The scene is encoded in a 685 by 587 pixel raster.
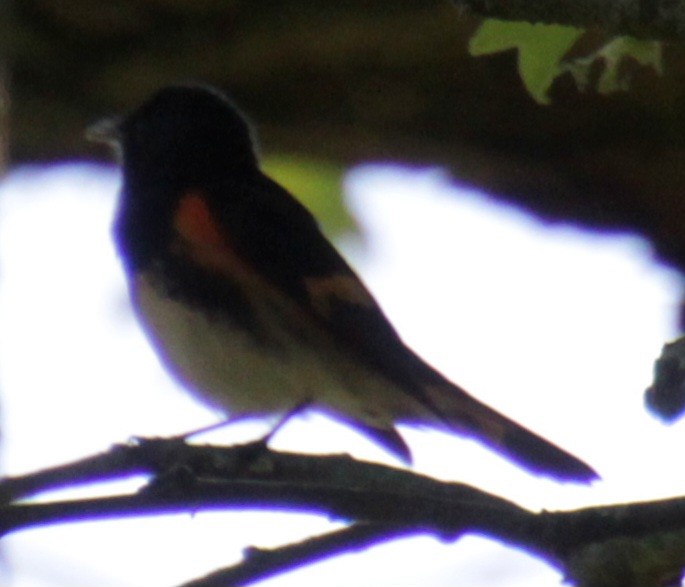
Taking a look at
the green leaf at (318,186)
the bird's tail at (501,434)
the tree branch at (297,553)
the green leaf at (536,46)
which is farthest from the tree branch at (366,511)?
the green leaf at (318,186)

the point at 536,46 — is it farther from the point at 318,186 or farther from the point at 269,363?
the point at 318,186

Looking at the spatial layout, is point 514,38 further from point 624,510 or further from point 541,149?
point 541,149

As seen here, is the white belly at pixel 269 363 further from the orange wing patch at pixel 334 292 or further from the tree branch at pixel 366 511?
the tree branch at pixel 366 511

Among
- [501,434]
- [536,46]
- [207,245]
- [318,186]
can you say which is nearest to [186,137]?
[318,186]

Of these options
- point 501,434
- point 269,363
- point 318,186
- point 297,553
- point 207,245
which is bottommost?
point 297,553

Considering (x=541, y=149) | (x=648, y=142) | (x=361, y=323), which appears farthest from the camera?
(x=541, y=149)

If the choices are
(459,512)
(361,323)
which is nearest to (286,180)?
(361,323)
